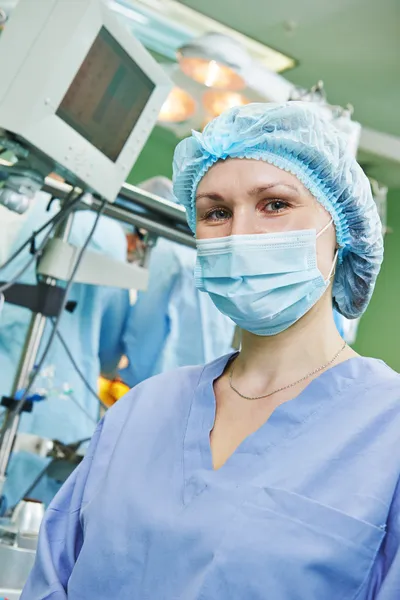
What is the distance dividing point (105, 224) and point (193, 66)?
83 centimetres

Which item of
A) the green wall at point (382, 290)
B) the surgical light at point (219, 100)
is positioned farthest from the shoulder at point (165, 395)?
the green wall at point (382, 290)

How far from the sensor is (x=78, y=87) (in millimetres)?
1414

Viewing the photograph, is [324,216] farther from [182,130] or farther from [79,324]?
[182,130]

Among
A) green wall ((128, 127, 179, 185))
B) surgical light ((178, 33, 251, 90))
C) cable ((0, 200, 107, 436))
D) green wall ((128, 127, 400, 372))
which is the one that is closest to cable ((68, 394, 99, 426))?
cable ((0, 200, 107, 436))

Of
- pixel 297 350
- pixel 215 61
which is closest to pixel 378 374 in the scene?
pixel 297 350

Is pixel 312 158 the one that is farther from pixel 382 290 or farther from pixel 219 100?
pixel 382 290

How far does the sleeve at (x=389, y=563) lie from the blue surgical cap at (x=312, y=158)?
1.45 feet

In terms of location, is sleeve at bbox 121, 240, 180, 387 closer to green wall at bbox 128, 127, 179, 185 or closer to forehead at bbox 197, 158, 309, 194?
forehead at bbox 197, 158, 309, 194

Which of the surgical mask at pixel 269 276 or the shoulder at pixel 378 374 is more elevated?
the surgical mask at pixel 269 276

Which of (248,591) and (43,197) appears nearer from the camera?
(248,591)

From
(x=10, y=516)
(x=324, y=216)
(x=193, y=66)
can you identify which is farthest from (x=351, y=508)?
(x=193, y=66)

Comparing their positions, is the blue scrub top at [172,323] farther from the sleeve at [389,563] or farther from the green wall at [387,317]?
the green wall at [387,317]

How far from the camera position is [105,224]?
231 centimetres

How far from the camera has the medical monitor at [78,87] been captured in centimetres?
132
